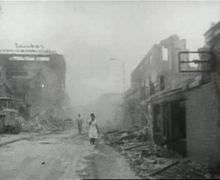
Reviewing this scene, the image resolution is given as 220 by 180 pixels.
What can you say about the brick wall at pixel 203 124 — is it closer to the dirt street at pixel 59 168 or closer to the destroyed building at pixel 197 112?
the destroyed building at pixel 197 112

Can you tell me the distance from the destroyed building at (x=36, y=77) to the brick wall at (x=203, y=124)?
4411 cm

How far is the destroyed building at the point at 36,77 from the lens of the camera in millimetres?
54547

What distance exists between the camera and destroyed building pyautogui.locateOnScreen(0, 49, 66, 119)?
179ft

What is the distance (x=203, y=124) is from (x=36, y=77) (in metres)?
49.8

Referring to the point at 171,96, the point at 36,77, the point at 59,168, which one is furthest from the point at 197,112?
the point at 36,77

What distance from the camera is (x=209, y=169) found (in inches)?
356

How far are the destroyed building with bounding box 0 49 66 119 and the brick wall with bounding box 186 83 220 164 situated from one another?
44.1 meters

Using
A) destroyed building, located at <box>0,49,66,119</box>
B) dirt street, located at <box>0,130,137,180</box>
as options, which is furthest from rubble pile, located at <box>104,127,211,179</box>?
destroyed building, located at <box>0,49,66,119</box>

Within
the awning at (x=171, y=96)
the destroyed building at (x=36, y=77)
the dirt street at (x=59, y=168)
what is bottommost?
the dirt street at (x=59, y=168)

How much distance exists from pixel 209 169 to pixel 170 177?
5.13 feet

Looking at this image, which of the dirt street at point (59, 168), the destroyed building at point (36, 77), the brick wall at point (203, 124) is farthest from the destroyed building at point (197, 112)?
the destroyed building at point (36, 77)

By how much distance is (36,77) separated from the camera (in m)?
56.6

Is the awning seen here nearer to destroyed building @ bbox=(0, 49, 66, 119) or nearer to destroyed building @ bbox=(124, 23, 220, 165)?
destroyed building @ bbox=(124, 23, 220, 165)

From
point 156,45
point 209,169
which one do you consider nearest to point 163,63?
point 156,45
